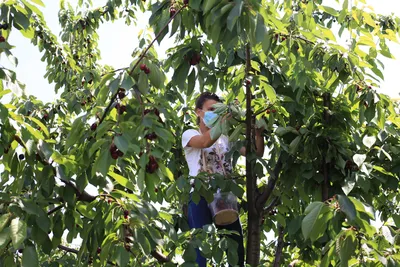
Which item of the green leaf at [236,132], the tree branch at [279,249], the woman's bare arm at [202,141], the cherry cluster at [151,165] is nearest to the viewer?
the cherry cluster at [151,165]

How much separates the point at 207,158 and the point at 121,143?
1321 millimetres

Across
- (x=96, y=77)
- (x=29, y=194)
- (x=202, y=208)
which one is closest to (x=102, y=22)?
(x=96, y=77)

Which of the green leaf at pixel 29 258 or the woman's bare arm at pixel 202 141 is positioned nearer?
the green leaf at pixel 29 258

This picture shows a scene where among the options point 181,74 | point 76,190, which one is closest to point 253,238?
point 181,74

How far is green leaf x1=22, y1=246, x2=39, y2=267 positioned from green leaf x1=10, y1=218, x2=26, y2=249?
0.37ft

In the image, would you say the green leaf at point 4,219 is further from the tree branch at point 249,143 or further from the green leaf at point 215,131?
the tree branch at point 249,143

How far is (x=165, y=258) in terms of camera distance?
8.07 feet

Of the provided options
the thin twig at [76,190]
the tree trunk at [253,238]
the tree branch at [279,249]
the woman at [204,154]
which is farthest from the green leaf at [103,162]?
the tree branch at [279,249]

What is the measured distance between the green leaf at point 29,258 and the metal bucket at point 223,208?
48.9 inches

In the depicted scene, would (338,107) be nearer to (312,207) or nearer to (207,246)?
(207,246)

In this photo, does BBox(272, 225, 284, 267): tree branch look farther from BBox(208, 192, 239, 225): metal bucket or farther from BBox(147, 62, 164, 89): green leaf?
BBox(147, 62, 164, 89): green leaf

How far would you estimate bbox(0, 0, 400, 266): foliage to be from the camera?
2.02 m

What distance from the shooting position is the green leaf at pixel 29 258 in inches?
77.6

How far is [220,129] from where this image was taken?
2.67m
